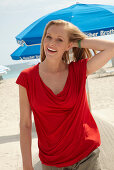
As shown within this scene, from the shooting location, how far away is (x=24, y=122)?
1577mm

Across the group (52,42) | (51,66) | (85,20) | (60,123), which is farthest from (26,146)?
(85,20)

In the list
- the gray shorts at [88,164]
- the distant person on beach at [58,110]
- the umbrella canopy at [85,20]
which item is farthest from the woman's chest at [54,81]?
the umbrella canopy at [85,20]

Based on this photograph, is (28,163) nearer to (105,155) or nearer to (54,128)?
(54,128)

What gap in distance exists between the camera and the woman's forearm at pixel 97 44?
1.74 metres

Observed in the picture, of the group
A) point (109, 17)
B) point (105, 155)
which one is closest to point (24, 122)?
point (105, 155)

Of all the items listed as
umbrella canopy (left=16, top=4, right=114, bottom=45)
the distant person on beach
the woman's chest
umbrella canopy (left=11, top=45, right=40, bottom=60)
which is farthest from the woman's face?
umbrella canopy (left=11, top=45, right=40, bottom=60)

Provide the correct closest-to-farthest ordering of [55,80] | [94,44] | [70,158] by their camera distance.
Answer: [70,158], [55,80], [94,44]

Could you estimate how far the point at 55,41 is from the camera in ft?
5.24

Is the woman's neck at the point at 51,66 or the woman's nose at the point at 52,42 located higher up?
the woman's nose at the point at 52,42

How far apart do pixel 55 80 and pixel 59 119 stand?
252mm

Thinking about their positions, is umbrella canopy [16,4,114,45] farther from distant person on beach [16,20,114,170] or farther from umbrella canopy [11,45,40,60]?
distant person on beach [16,20,114,170]

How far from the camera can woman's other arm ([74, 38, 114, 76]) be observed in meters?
1.68

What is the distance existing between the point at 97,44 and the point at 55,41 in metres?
0.32

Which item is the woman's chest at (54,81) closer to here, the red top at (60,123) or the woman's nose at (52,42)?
the red top at (60,123)
